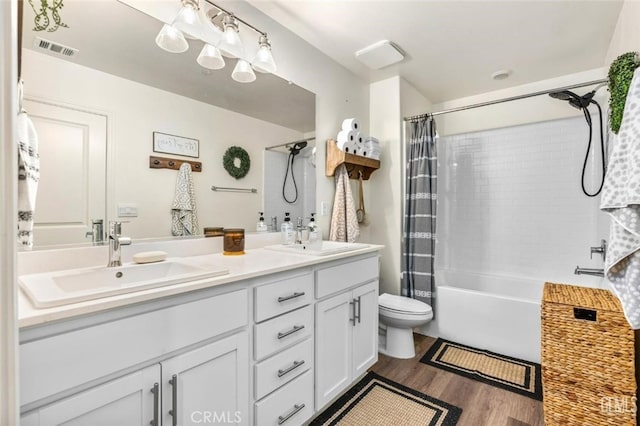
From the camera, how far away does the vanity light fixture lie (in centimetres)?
138

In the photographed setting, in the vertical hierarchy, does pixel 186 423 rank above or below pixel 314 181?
below

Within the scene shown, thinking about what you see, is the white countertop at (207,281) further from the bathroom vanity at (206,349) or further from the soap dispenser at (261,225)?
the soap dispenser at (261,225)

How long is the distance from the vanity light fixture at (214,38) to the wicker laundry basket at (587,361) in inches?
81.8

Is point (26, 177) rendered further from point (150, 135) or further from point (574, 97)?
point (574, 97)

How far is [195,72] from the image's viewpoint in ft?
5.01

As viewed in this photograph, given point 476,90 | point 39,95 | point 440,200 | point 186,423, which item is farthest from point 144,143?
point 476,90

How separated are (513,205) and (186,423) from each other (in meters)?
3.07

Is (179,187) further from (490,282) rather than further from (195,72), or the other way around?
(490,282)

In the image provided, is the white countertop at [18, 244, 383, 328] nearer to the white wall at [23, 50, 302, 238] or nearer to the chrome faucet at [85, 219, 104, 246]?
the white wall at [23, 50, 302, 238]

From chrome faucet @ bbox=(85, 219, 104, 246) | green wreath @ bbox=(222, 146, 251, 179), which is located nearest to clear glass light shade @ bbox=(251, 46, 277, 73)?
green wreath @ bbox=(222, 146, 251, 179)

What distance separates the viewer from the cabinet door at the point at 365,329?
1749mm

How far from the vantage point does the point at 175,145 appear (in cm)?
146

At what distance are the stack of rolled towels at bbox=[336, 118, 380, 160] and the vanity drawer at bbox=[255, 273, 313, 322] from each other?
3.89 ft

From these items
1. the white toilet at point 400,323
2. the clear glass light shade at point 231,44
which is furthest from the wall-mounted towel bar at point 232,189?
the white toilet at point 400,323
